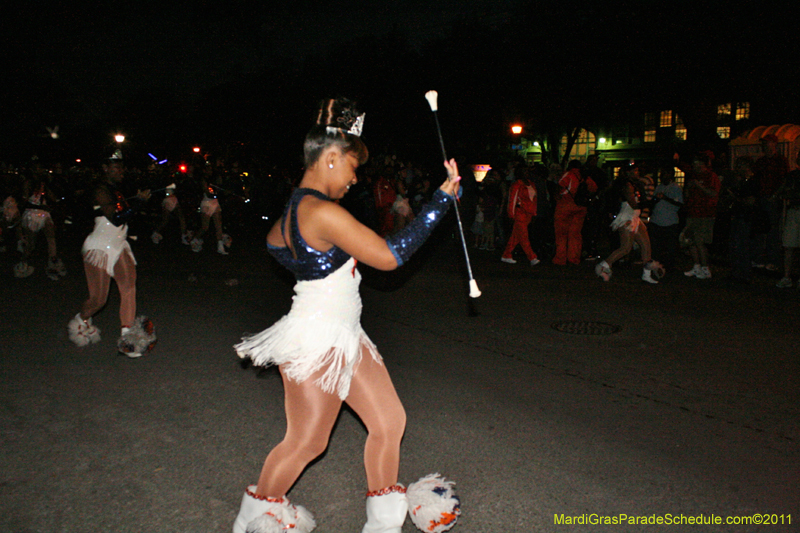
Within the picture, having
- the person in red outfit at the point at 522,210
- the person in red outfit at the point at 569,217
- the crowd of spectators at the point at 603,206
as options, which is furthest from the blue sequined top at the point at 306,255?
the person in red outfit at the point at 522,210

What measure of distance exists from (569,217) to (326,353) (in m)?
9.53

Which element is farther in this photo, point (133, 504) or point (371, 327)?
point (371, 327)

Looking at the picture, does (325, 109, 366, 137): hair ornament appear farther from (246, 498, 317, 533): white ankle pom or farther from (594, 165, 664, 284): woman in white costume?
(594, 165, 664, 284): woman in white costume

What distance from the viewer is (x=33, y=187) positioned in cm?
1116

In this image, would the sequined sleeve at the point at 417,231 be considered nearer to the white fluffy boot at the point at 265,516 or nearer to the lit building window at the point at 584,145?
the white fluffy boot at the point at 265,516

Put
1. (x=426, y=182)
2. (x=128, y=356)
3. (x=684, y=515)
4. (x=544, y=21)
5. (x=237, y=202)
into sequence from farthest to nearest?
(x=544, y=21), (x=237, y=202), (x=426, y=182), (x=128, y=356), (x=684, y=515)

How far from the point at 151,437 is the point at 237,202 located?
55.2ft

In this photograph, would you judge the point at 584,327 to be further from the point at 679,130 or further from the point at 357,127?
the point at 679,130

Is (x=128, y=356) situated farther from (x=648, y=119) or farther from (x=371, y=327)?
(x=648, y=119)

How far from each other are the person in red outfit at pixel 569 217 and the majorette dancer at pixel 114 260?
768 cm

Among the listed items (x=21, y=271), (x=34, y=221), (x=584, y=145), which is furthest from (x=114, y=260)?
(x=584, y=145)

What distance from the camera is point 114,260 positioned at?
5.84 metres

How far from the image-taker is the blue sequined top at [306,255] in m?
2.61

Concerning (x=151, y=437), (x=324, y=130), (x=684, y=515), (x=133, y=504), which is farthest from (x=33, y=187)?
(x=684, y=515)
